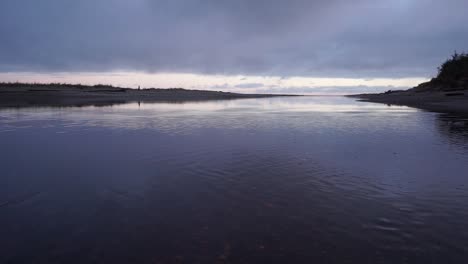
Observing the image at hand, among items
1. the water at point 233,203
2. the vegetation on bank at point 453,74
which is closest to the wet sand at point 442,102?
the vegetation on bank at point 453,74

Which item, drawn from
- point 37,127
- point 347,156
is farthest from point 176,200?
point 37,127

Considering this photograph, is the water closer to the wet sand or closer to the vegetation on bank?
the wet sand

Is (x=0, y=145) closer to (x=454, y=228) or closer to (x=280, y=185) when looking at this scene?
Answer: (x=280, y=185)

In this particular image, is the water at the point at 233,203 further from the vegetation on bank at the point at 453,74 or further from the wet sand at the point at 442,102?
the vegetation on bank at the point at 453,74

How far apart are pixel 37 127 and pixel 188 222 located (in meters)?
17.5

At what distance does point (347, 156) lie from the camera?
11773 millimetres

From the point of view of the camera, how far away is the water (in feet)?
16.8

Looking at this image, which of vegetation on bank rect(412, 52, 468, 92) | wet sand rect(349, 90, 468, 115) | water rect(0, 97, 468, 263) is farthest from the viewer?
vegetation on bank rect(412, 52, 468, 92)

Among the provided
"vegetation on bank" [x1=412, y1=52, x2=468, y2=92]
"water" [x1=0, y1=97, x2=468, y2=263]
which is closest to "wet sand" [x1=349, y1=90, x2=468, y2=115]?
"vegetation on bank" [x1=412, y1=52, x2=468, y2=92]

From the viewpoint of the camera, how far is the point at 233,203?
23.2 feet

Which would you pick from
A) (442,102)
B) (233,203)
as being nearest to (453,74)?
(442,102)

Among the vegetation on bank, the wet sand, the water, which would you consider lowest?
the water

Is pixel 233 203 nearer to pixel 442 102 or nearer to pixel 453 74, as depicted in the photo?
pixel 442 102

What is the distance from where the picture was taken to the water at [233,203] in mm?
5125
